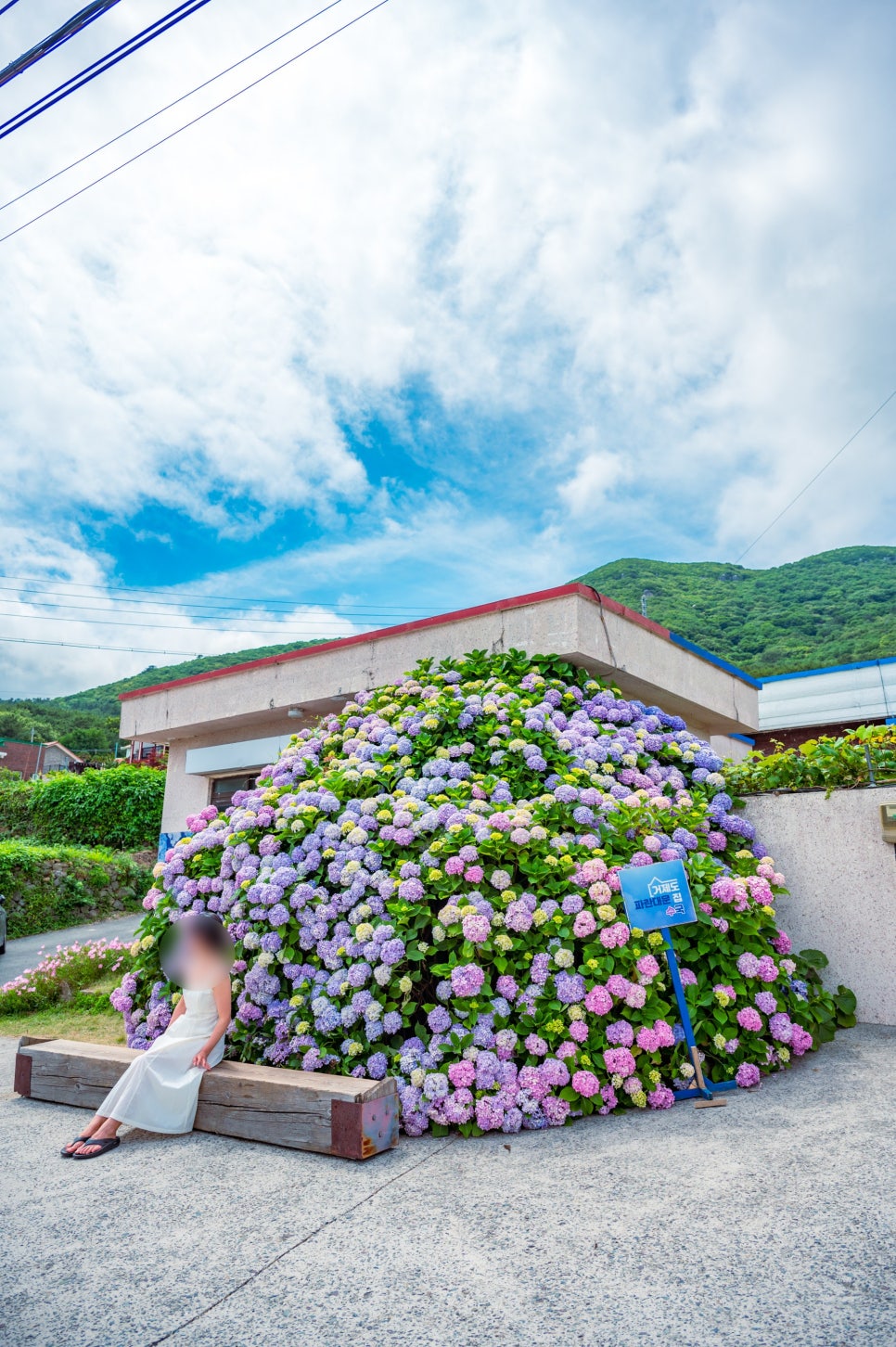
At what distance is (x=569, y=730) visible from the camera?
6512mm

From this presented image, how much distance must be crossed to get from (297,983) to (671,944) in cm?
215

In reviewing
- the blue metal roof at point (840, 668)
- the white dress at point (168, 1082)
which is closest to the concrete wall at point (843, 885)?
the white dress at point (168, 1082)

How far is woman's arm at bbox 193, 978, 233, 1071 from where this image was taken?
4.32 meters

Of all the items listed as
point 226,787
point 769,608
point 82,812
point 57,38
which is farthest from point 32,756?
point 57,38

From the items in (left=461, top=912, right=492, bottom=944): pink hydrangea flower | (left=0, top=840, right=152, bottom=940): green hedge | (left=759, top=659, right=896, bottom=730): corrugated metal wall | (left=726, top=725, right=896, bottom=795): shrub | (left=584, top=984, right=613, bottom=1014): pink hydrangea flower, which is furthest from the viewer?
(left=759, top=659, right=896, bottom=730): corrugated metal wall

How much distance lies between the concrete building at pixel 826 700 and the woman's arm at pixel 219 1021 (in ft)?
51.3

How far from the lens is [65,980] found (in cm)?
904

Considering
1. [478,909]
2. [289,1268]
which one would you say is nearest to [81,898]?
[478,909]

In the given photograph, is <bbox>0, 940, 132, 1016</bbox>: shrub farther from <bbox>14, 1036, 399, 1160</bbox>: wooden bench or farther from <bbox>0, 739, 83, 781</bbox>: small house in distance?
<bbox>0, 739, 83, 781</bbox>: small house in distance

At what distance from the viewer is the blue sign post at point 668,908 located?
174 inches

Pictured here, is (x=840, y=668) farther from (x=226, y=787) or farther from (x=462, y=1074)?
(x=462, y=1074)

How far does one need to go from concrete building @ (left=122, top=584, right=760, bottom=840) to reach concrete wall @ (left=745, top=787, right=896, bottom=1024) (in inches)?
96.0

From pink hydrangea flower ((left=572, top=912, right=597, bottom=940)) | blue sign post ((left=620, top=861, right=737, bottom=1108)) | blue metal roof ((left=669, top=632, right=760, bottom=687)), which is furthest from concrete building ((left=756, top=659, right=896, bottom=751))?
pink hydrangea flower ((left=572, top=912, right=597, bottom=940))

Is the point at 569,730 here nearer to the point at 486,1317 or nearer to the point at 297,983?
the point at 297,983
